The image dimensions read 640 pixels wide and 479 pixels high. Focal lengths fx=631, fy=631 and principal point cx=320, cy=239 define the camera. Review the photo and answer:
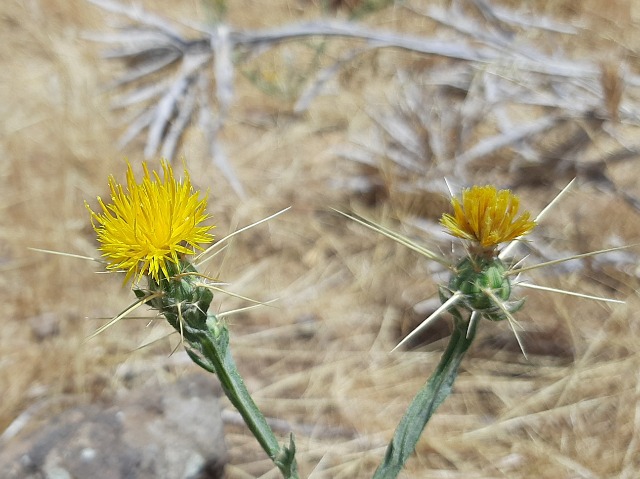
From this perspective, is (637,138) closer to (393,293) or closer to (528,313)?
(528,313)

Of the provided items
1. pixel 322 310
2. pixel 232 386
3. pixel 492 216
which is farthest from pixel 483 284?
pixel 322 310

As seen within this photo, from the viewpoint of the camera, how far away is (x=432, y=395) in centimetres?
134

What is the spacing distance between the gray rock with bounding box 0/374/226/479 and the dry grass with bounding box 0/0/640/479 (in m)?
0.19

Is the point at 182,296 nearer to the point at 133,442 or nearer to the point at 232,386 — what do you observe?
the point at 232,386

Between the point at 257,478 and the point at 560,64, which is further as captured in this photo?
the point at 560,64

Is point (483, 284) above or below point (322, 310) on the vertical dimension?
above

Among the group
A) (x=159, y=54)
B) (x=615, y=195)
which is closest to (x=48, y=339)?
(x=159, y=54)

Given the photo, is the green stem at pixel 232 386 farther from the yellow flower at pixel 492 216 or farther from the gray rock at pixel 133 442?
the gray rock at pixel 133 442

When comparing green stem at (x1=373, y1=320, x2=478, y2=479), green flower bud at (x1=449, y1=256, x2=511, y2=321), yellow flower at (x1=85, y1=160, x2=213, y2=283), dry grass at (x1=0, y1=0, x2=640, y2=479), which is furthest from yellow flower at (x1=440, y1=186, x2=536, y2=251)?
dry grass at (x1=0, y1=0, x2=640, y2=479)

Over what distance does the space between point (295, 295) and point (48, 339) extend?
1.03 m

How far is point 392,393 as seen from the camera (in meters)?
2.32

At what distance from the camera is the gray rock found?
6.17 ft

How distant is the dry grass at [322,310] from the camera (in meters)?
2.12

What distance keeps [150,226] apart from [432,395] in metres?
0.68
